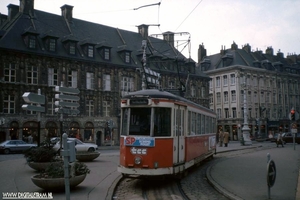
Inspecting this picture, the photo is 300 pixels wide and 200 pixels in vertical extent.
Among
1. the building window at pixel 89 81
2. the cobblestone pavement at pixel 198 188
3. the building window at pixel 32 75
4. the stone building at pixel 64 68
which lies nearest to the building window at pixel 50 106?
the stone building at pixel 64 68

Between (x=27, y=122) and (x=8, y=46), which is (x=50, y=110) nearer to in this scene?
(x=27, y=122)

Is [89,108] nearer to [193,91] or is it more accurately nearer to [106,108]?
[106,108]

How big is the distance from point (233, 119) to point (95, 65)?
3147 centimetres

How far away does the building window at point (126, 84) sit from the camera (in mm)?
44125

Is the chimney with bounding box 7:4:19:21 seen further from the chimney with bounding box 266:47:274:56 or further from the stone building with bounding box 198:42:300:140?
the chimney with bounding box 266:47:274:56

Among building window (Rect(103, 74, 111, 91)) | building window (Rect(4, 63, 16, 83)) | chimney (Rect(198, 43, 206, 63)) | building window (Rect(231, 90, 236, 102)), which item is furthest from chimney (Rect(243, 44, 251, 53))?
building window (Rect(4, 63, 16, 83))

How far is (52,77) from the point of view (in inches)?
1495

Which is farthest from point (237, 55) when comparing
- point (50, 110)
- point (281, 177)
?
point (281, 177)

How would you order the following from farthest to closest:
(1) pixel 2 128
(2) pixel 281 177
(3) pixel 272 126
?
(3) pixel 272 126 → (1) pixel 2 128 → (2) pixel 281 177

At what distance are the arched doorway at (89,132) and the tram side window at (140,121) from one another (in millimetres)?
29793

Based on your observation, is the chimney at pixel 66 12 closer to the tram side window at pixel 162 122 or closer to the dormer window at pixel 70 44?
the dormer window at pixel 70 44

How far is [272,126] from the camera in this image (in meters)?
66.7

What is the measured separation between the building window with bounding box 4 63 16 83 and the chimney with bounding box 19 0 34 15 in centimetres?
706

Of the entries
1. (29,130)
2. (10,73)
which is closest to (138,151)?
(29,130)
